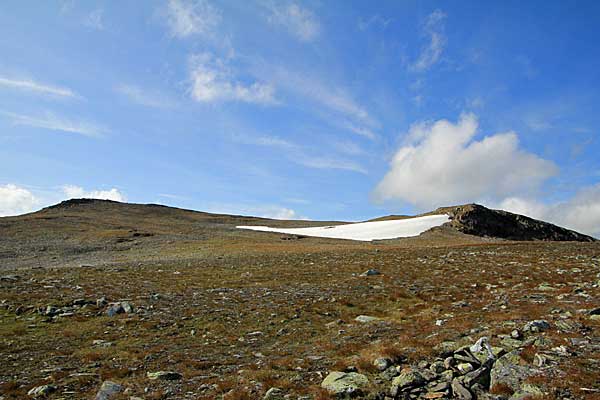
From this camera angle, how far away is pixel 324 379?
9578 mm

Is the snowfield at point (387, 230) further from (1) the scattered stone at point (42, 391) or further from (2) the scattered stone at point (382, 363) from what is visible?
(1) the scattered stone at point (42, 391)

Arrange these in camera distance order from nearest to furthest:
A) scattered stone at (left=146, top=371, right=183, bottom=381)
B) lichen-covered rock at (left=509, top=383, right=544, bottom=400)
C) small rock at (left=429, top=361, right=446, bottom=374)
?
lichen-covered rock at (left=509, top=383, right=544, bottom=400) < small rock at (left=429, top=361, right=446, bottom=374) < scattered stone at (left=146, top=371, right=183, bottom=381)

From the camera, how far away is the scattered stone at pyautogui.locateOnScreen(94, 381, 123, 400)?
9141 millimetres

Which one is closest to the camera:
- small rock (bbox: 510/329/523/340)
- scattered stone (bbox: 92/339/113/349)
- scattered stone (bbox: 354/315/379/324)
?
small rock (bbox: 510/329/523/340)

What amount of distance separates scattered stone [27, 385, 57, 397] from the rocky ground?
96 millimetres

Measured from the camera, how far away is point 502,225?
76.5 meters

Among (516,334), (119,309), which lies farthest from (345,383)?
(119,309)

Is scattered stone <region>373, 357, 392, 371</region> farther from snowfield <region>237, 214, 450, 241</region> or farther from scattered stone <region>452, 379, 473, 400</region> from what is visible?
snowfield <region>237, 214, 450, 241</region>

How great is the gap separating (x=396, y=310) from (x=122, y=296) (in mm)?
13639

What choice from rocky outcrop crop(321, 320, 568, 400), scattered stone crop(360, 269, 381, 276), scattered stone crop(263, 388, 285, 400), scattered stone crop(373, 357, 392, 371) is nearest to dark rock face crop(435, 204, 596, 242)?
scattered stone crop(360, 269, 381, 276)

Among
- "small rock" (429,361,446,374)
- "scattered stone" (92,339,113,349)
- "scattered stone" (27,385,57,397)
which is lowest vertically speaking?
"scattered stone" (27,385,57,397)

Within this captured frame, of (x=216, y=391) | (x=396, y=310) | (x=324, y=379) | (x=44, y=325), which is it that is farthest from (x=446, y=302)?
(x=44, y=325)

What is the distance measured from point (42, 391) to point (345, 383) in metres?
7.34

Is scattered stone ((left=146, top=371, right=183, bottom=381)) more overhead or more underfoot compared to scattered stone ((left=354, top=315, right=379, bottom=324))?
more underfoot
